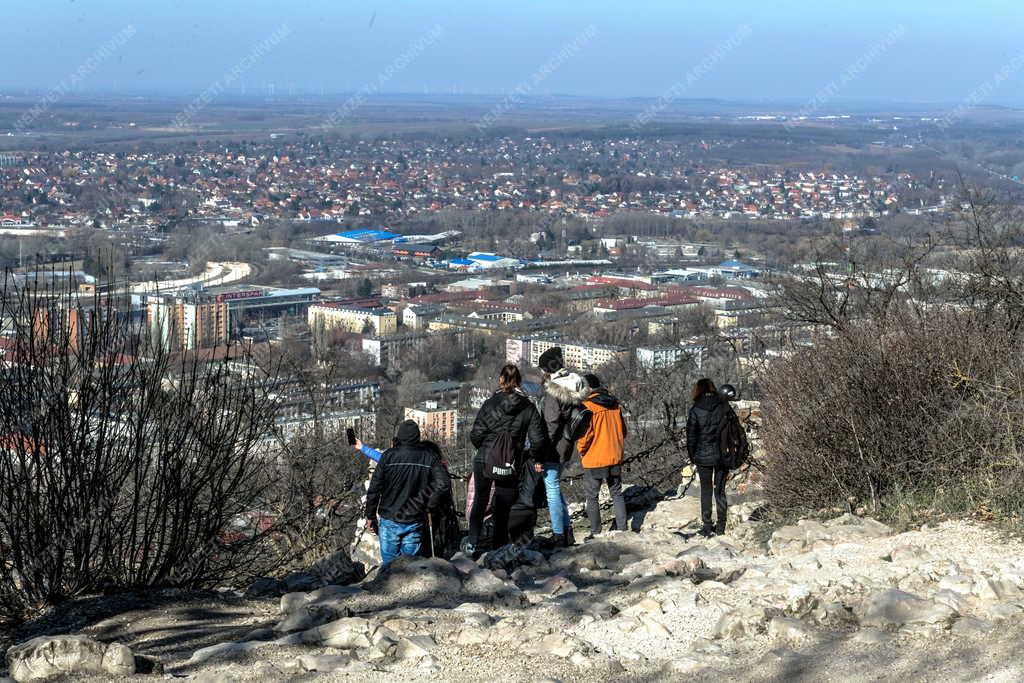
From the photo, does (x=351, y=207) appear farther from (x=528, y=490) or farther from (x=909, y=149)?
(x=528, y=490)

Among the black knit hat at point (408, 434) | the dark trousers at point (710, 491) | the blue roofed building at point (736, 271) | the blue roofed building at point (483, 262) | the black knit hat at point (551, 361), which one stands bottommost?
the blue roofed building at point (483, 262)

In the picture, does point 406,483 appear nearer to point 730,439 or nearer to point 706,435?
point 706,435

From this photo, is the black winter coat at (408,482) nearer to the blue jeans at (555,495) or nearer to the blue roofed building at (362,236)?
the blue jeans at (555,495)

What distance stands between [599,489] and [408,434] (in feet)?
4.64

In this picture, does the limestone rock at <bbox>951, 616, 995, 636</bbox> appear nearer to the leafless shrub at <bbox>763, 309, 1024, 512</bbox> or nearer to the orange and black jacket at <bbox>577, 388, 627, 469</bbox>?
the leafless shrub at <bbox>763, 309, 1024, 512</bbox>

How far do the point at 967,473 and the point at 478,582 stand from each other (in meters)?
2.73

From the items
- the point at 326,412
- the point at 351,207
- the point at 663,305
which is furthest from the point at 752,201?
the point at 326,412

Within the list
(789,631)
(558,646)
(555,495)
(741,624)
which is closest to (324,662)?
(558,646)

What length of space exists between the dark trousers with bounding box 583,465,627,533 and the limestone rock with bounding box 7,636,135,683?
2853 millimetres

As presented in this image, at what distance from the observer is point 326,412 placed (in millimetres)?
13000

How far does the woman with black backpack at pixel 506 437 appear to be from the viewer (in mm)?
5988

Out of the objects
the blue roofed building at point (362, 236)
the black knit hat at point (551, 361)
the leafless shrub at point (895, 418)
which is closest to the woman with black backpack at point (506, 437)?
the black knit hat at point (551, 361)

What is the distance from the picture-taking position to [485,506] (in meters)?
6.28

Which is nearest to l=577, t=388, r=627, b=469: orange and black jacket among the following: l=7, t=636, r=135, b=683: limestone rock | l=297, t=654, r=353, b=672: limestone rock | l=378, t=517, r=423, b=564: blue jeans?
l=378, t=517, r=423, b=564: blue jeans
